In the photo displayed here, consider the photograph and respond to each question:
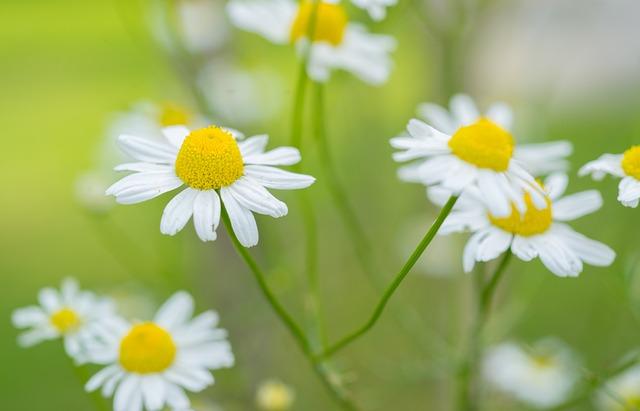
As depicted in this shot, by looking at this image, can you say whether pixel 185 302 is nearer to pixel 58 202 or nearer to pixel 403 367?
pixel 403 367

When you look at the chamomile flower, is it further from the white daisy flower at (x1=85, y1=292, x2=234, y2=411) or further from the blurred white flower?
the blurred white flower

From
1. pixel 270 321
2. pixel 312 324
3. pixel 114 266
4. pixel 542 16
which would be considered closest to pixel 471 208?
pixel 312 324

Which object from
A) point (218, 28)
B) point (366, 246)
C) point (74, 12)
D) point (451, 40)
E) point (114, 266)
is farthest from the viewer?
point (74, 12)

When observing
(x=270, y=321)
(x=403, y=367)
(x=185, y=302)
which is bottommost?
(x=270, y=321)

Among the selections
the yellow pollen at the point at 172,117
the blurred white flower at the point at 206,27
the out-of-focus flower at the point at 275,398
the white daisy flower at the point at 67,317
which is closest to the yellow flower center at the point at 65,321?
the white daisy flower at the point at 67,317

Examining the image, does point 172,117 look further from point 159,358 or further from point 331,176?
point 159,358

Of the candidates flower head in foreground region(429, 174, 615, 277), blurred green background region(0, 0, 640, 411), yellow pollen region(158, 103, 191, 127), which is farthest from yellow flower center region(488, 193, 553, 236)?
yellow pollen region(158, 103, 191, 127)
